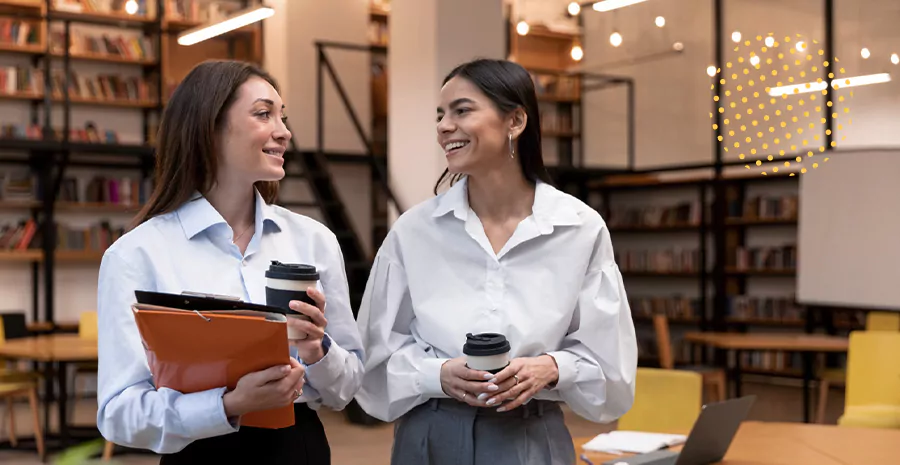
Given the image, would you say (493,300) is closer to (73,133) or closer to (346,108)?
(346,108)

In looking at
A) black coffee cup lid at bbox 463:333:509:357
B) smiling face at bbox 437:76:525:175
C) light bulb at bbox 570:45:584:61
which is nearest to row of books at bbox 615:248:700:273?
light bulb at bbox 570:45:584:61

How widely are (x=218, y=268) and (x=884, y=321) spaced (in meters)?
7.22

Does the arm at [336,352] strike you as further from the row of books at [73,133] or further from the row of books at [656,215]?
the row of books at [656,215]

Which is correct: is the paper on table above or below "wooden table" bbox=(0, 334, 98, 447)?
above

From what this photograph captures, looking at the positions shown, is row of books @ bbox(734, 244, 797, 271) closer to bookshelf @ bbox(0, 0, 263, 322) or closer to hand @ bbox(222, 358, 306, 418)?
bookshelf @ bbox(0, 0, 263, 322)

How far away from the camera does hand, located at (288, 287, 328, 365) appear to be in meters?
1.53

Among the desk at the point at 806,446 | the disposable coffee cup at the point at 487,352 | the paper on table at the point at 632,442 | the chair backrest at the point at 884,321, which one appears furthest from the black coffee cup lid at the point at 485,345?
the chair backrest at the point at 884,321

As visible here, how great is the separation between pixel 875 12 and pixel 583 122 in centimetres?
377

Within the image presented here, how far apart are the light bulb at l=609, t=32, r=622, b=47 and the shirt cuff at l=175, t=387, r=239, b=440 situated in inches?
368

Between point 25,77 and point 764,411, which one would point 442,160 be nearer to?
point 764,411

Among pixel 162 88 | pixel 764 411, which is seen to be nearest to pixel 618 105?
pixel 764 411

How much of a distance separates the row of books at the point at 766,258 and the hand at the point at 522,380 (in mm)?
8699

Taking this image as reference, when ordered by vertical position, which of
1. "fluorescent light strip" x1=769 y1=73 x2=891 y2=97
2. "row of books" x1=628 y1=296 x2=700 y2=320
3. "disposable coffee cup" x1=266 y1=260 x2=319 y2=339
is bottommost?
"row of books" x1=628 y1=296 x2=700 y2=320

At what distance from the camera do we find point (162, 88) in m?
10.1
